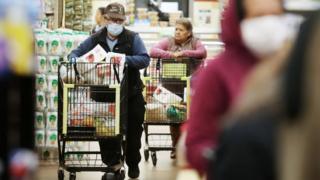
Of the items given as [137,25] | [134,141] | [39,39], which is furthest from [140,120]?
[137,25]

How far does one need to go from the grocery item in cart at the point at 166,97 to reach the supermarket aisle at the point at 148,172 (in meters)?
0.73

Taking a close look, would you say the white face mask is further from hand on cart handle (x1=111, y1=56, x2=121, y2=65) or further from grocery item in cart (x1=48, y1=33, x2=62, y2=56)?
grocery item in cart (x1=48, y1=33, x2=62, y2=56)

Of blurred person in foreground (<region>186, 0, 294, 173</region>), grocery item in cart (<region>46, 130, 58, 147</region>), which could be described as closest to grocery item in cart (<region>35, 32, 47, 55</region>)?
grocery item in cart (<region>46, 130, 58, 147</region>)

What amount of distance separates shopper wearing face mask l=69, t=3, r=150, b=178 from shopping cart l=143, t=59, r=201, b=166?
1.86 ft

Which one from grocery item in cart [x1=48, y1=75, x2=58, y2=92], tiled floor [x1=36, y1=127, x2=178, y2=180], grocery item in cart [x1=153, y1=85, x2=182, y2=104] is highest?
grocery item in cart [x1=48, y1=75, x2=58, y2=92]

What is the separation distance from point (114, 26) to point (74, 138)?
1378mm

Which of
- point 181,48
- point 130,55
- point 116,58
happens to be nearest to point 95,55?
point 116,58

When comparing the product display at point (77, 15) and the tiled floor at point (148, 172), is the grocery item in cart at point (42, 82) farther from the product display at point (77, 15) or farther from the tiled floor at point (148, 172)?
the product display at point (77, 15)

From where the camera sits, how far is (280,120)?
1215mm

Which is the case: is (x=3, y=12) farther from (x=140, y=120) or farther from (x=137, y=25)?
(x=137, y=25)

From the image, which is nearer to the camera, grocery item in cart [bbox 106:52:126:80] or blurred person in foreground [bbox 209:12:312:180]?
blurred person in foreground [bbox 209:12:312:180]

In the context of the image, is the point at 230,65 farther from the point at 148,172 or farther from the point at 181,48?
the point at 181,48

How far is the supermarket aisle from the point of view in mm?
7344

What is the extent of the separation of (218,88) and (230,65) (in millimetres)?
91
